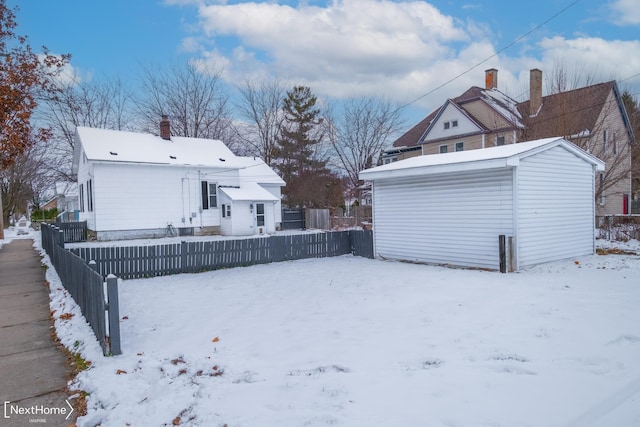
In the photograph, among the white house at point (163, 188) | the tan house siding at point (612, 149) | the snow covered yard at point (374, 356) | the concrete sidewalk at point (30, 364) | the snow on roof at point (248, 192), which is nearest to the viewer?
the snow covered yard at point (374, 356)

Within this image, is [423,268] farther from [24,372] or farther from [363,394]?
[24,372]

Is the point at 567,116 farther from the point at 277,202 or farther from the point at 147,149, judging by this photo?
the point at 147,149

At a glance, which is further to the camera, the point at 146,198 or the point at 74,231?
the point at 74,231

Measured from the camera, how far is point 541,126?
22.0 m

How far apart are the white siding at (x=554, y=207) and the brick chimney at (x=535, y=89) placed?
1681cm

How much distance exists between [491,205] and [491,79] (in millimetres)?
27297

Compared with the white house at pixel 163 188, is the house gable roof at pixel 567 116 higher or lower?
higher

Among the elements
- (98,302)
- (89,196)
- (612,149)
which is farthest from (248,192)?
(612,149)

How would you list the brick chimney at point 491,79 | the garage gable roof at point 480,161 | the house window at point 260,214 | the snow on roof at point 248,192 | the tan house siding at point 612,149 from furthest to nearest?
the brick chimney at point 491,79
the house window at point 260,214
the snow on roof at point 248,192
the tan house siding at point 612,149
the garage gable roof at point 480,161

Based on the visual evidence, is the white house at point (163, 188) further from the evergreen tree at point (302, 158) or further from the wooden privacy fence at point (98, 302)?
the wooden privacy fence at point (98, 302)

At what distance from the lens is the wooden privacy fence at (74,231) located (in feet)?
69.0

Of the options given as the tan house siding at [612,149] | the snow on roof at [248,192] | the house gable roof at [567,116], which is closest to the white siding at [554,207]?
the house gable roof at [567,116]

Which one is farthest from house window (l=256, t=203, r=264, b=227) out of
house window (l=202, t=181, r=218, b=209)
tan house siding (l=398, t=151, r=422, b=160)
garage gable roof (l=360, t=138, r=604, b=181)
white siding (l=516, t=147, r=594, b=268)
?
tan house siding (l=398, t=151, r=422, b=160)

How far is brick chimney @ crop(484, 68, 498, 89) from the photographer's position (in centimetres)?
3416
